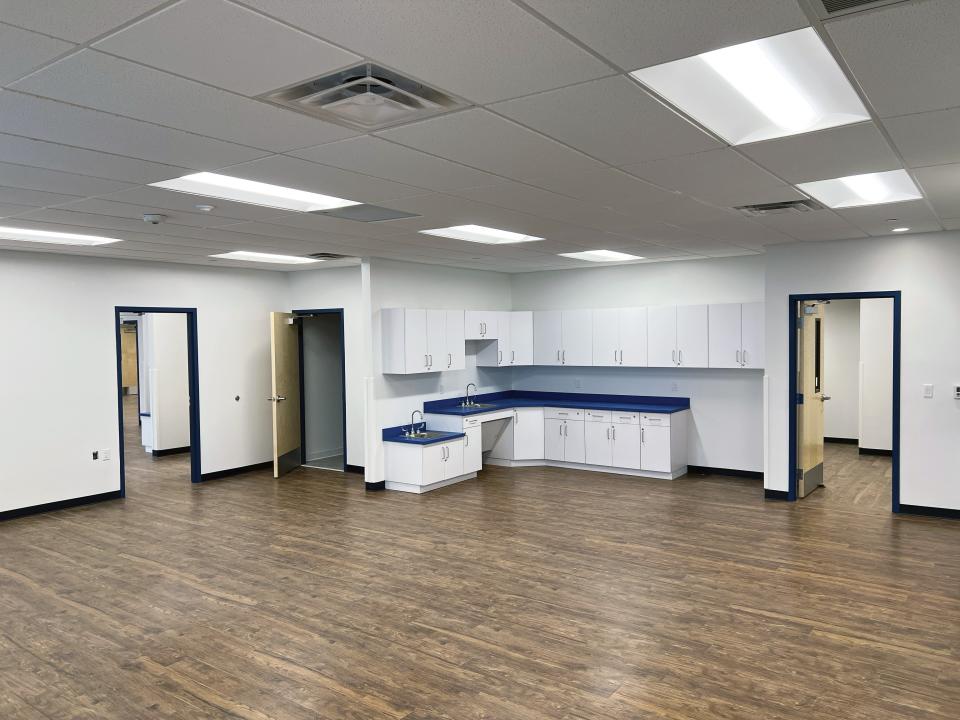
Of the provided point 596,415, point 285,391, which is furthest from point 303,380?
point 596,415

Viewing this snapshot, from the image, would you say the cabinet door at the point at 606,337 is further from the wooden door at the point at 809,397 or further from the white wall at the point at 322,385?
the white wall at the point at 322,385

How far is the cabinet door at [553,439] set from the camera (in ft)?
28.8

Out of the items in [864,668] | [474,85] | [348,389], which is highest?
[474,85]

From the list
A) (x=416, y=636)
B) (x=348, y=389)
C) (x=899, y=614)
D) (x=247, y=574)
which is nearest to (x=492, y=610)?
(x=416, y=636)

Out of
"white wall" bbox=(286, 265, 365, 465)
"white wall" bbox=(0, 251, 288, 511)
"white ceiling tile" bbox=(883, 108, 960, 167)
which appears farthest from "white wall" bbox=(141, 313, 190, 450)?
"white ceiling tile" bbox=(883, 108, 960, 167)

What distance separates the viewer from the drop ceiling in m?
1.91

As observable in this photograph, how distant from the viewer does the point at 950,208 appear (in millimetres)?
4961

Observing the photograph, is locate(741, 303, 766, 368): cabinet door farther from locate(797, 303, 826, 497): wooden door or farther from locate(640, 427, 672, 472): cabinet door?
locate(640, 427, 672, 472): cabinet door

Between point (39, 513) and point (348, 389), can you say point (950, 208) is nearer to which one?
point (348, 389)

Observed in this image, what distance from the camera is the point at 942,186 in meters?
4.21

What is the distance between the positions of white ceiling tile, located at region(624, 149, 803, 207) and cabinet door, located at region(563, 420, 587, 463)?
4.41 meters

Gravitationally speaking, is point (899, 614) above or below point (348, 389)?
below

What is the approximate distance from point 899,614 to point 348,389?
6170 mm

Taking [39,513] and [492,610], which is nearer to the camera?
[492,610]
